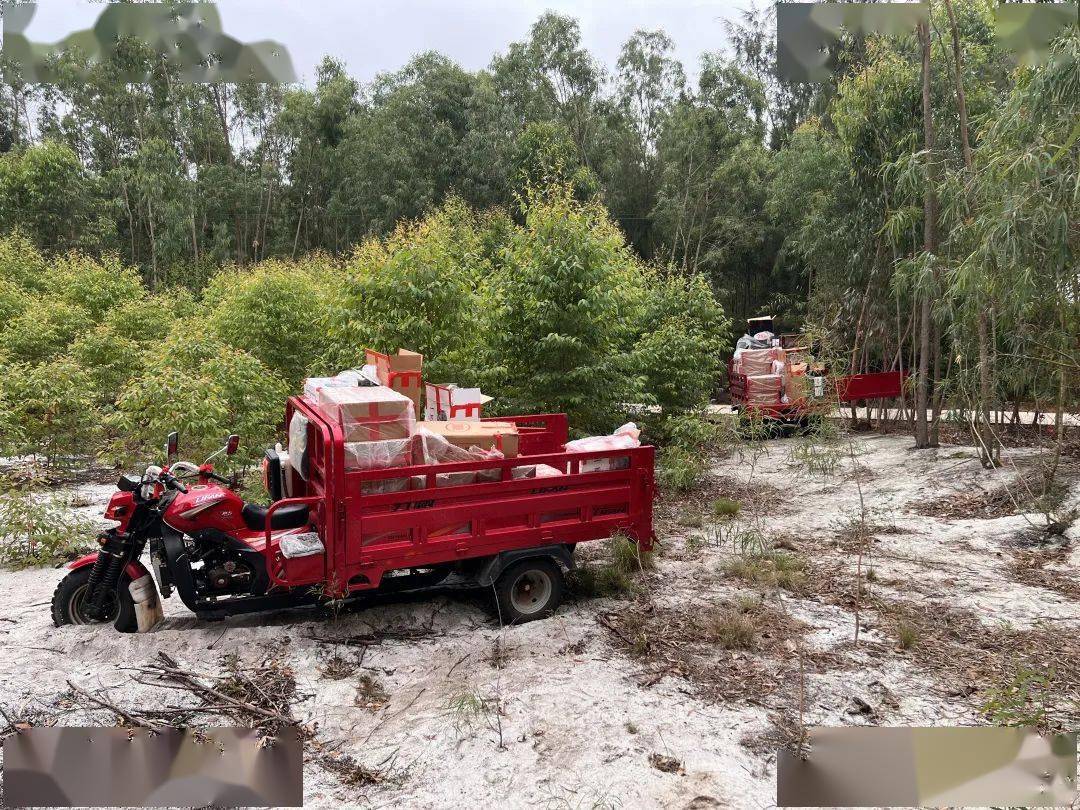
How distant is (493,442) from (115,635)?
224 centimetres

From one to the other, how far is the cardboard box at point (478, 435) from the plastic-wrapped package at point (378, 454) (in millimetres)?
317

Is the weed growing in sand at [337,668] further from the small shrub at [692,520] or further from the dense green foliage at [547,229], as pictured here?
the small shrub at [692,520]

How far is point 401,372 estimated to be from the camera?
5301mm

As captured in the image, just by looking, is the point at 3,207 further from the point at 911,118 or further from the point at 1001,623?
the point at 1001,623

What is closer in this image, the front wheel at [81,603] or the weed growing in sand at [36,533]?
the front wheel at [81,603]

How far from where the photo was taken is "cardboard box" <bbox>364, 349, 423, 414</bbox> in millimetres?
5266

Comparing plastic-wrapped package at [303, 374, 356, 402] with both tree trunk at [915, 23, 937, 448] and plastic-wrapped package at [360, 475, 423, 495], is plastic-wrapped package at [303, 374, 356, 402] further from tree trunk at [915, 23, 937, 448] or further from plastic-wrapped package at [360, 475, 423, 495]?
tree trunk at [915, 23, 937, 448]

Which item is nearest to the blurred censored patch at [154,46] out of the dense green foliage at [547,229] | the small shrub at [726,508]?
the dense green foliage at [547,229]

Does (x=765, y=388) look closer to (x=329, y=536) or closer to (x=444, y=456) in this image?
(x=444, y=456)

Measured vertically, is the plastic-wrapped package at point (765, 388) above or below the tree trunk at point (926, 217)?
below

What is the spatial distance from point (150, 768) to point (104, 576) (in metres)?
1.59

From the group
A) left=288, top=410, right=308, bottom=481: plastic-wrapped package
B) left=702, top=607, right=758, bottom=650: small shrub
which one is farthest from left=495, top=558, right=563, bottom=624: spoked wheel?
left=288, top=410, right=308, bottom=481: plastic-wrapped package

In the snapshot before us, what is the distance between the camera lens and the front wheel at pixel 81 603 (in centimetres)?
426

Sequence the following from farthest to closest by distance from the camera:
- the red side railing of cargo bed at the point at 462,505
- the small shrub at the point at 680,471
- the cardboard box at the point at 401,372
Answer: the small shrub at the point at 680,471 → the cardboard box at the point at 401,372 → the red side railing of cargo bed at the point at 462,505
